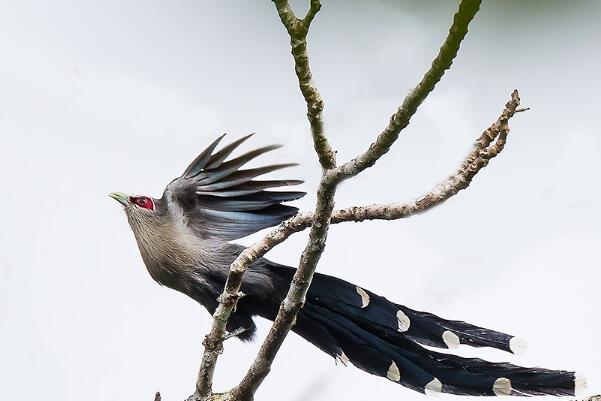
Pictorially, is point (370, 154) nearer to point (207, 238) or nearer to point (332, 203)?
point (332, 203)

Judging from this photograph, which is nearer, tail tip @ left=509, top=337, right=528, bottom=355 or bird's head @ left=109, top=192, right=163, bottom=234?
tail tip @ left=509, top=337, right=528, bottom=355

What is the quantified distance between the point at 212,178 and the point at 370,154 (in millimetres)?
1019

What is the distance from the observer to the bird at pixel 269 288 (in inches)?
83.4

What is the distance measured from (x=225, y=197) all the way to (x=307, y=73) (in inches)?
39.6

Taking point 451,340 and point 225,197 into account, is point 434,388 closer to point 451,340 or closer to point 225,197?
point 451,340

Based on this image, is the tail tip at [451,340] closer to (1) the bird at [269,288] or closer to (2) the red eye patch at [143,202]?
(1) the bird at [269,288]

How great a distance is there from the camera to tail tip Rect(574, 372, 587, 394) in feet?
6.27

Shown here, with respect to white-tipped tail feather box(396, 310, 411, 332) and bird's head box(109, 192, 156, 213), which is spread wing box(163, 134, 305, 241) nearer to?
bird's head box(109, 192, 156, 213)

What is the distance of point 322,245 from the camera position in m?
1.69

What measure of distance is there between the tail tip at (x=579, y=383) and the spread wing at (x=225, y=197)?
79cm

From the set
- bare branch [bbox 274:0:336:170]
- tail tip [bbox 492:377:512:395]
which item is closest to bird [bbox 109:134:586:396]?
tail tip [bbox 492:377:512:395]

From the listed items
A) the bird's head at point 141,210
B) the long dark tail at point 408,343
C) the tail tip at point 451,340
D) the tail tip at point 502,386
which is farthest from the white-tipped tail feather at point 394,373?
the bird's head at point 141,210

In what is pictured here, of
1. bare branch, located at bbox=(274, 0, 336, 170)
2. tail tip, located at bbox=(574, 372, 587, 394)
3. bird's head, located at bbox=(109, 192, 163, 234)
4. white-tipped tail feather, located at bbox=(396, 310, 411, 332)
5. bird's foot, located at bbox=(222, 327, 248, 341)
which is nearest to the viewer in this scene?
bare branch, located at bbox=(274, 0, 336, 170)

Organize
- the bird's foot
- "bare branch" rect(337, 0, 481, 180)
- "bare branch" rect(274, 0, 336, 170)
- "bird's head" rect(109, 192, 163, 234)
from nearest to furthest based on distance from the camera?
"bare branch" rect(337, 0, 481, 180) → "bare branch" rect(274, 0, 336, 170) → the bird's foot → "bird's head" rect(109, 192, 163, 234)
